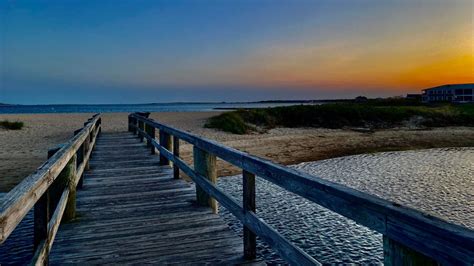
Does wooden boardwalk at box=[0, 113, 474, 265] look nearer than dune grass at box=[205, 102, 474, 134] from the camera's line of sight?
Yes

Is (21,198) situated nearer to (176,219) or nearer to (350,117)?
(176,219)

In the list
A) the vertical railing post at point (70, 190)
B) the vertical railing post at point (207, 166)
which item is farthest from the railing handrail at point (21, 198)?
the vertical railing post at point (207, 166)

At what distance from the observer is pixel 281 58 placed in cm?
3400

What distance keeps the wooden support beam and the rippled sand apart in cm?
375

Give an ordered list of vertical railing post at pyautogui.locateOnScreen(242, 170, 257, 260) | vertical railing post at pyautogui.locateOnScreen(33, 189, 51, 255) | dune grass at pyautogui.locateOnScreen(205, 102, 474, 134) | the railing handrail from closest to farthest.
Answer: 1. the railing handrail
2. vertical railing post at pyautogui.locateOnScreen(33, 189, 51, 255)
3. vertical railing post at pyautogui.locateOnScreen(242, 170, 257, 260)
4. dune grass at pyautogui.locateOnScreen(205, 102, 474, 134)

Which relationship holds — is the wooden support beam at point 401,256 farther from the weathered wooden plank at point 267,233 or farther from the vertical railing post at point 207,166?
the vertical railing post at point 207,166

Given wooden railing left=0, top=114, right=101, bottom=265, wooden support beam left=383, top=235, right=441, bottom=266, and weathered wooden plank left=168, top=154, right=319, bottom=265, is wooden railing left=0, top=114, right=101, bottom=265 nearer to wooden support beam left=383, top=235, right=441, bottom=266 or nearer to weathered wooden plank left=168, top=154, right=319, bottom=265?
weathered wooden plank left=168, top=154, right=319, bottom=265

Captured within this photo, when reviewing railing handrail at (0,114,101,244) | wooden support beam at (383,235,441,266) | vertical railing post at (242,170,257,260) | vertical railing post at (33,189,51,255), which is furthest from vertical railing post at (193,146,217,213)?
wooden support beam at (383,235,441,266)

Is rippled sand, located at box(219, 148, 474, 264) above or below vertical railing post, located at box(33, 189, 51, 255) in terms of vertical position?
below

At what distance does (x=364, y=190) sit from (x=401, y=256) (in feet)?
27.3

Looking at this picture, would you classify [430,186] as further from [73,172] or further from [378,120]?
[378,120]

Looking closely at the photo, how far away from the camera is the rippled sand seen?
18.5ft

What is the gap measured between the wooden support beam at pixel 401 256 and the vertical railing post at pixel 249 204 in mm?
1691

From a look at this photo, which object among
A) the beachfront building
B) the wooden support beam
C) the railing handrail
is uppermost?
the beachfront building
